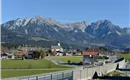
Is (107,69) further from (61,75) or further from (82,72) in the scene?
Result: (61,75)

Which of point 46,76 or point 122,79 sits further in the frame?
point 122,79

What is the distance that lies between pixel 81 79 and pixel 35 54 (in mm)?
100034

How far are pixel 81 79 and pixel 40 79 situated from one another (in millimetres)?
11726

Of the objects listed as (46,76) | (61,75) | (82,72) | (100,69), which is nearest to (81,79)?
(82,72)

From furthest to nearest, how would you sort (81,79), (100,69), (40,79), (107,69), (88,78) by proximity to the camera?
(107,69), (100,69), (88,78), (81,79), (40,79)

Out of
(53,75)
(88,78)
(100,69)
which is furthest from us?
(100,69)

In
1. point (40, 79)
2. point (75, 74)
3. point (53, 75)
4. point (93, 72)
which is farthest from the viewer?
point (93, 72)

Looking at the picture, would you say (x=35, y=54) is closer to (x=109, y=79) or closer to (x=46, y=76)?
(x=109, y=79)

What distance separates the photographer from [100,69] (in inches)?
2128

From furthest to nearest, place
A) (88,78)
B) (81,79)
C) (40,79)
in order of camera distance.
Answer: (88,78) < (81,79) < (40,79)

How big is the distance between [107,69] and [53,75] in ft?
101

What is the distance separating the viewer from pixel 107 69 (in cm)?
6156

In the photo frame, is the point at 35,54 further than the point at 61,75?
Yes

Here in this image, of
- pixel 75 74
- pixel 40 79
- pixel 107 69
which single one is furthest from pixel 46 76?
pixel 107 69
